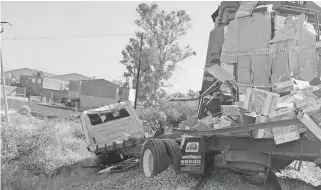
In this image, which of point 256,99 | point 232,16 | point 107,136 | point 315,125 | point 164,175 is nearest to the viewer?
point 315,125

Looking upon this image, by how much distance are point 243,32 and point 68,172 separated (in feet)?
23.9

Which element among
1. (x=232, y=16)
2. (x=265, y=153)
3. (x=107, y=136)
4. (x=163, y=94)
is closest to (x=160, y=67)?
(x=163, y=94)

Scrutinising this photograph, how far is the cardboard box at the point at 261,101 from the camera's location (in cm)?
468

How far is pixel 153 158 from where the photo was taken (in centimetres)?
673

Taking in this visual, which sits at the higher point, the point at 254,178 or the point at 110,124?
the point at 110,124

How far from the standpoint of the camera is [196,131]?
6176 millimetres

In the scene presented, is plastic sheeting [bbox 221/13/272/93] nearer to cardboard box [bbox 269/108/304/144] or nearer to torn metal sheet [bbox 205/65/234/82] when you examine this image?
torn metal sheet [bbox 205/65/234/82]

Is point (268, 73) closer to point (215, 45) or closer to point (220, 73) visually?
point (220, 73)

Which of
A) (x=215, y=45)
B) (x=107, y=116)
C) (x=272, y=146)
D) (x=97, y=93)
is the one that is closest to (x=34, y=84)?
(x=97, y=93)

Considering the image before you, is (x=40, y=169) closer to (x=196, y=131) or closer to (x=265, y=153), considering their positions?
(x=196, y=131)

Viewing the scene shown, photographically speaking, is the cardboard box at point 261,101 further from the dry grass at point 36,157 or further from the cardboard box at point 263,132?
the dry grass at point 36,157

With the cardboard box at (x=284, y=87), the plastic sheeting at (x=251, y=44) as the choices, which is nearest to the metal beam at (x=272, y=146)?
the cardboard box at (x=284, y=87)

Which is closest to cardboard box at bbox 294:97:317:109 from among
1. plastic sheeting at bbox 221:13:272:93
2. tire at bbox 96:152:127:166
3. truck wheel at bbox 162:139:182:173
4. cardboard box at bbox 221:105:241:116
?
cardboard box at bbox 221:105:241:116

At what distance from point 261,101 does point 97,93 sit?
181ft
